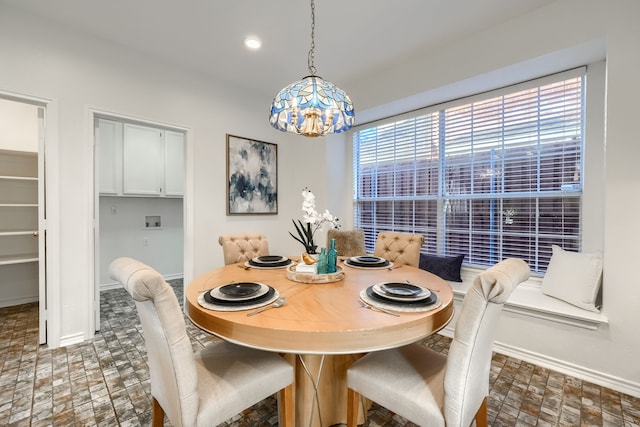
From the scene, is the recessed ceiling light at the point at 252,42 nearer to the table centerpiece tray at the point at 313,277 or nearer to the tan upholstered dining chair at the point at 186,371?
the table centerpiece tray at the point at 313,277

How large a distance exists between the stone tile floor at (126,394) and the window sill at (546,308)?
40cm

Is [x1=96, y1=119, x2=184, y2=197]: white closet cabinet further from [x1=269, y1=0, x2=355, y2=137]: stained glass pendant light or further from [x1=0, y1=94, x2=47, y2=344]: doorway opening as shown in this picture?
[x1=269, y1=0, x2=355, y2=137]: stained glass pendant light

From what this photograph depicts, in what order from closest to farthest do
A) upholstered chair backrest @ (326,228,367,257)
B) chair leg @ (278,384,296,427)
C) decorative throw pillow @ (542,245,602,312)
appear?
chair leg @ (278,384,296,427) < decorative throw pillow @ (542,245,602,312) < upholstered chair backrest @ (326,228,367,257)

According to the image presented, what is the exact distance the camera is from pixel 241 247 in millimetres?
2584

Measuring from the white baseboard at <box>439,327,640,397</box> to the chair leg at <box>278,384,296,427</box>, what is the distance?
6.56 ft

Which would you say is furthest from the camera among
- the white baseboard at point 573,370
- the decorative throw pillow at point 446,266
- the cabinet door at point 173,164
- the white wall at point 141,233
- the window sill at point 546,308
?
the cabinet door at point 173,164

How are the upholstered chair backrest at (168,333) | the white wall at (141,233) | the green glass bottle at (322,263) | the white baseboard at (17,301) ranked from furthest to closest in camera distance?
the white wall at (141,233), the white baseboard at (17,301), the green glass bottle at (322,263), the upholstered chair backrest at (168,333)

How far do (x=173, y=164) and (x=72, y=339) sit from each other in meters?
2.61

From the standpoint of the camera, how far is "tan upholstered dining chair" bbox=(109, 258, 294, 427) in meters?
1.04

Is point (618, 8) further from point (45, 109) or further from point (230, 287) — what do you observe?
point (45, 109)

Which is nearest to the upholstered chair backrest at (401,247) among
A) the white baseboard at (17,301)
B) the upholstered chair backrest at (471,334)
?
the upholstered chair backrest at (471,334)

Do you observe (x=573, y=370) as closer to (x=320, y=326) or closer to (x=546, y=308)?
(x=546, y=308)

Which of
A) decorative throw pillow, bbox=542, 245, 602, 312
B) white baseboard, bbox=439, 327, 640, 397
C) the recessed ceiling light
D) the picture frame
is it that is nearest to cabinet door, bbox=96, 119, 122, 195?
the picture frame

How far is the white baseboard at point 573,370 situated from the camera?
1922 mm
